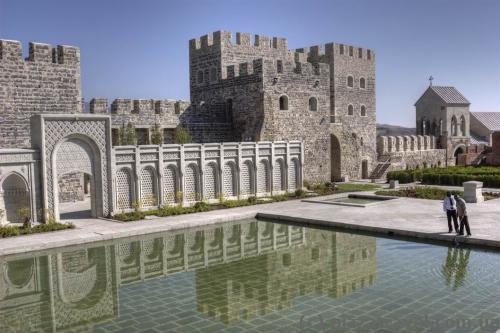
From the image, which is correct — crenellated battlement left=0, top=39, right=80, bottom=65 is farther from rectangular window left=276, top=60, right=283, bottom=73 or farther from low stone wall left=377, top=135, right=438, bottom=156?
low stone wall left=377, top=135, right=438, bottom=156

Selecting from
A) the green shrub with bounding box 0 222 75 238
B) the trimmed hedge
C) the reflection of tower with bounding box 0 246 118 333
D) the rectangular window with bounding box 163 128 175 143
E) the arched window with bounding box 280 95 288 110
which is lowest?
the reflection of tower with bounding box 0 246 118 333

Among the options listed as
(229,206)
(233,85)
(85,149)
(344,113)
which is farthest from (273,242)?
(344,113)

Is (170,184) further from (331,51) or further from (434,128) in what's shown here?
(434,128)

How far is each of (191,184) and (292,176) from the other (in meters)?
6.14

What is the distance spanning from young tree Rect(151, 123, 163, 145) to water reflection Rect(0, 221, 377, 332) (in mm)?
8488

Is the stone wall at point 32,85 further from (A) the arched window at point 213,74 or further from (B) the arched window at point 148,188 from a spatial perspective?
(A) the arched window at point 213,74

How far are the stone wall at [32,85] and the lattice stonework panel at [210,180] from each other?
6.59 meters

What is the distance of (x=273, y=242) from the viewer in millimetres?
14680

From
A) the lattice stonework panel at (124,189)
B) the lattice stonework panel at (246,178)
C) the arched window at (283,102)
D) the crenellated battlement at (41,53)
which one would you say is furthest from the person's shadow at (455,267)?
the crenellated battlement at (41,53)

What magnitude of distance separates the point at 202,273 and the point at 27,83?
13547 mm

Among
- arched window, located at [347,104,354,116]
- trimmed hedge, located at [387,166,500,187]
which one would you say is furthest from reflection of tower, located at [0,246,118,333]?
arched window, located at [347,104,354,116]

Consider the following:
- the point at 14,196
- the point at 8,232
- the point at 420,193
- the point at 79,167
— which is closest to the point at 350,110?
the point at 420,193

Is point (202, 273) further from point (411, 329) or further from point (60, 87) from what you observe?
point (60, 87)

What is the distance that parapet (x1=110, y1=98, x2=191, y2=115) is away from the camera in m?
24.1
